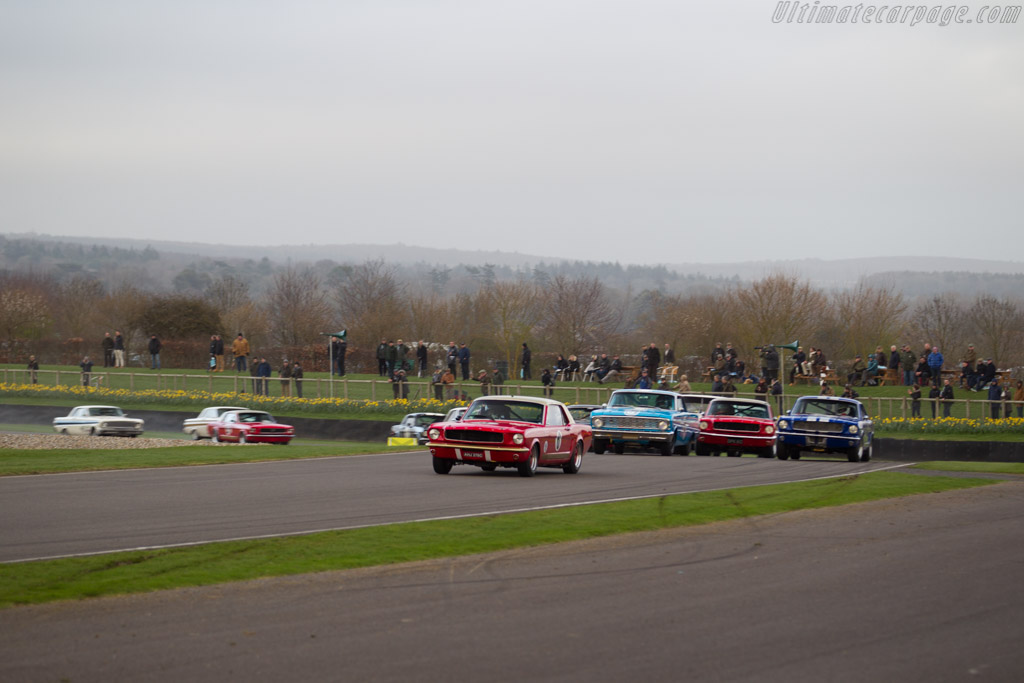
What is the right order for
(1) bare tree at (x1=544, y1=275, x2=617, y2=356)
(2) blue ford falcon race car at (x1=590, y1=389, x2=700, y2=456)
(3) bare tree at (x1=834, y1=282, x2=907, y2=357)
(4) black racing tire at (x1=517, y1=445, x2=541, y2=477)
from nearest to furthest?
1. (4) black racing tire at (x1=517, y1=445, x2=541, y2=477)
2. (2) blue ford falcon race car at (x1=590, y1=389, x2=700, y2=456)
3. (3) bare tree at (x1=834, y1=282, x2=907, y2=357)
4. (1) bare tree at (x1=544, y1=275, x2=617, y2=356)

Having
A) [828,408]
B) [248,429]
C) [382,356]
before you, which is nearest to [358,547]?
[828,408]

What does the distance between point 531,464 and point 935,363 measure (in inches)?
1068

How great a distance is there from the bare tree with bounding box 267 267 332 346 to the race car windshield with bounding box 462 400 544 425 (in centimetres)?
5293

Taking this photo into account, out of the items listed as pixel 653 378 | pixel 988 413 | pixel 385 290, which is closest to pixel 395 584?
pixel 988 413

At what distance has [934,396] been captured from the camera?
41.4m


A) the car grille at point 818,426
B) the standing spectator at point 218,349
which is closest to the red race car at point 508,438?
the car grille at point 818,426

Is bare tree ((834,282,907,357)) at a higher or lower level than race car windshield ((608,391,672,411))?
higher

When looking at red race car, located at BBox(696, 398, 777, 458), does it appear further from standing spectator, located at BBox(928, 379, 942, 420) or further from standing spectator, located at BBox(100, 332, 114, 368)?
standing spectator, located at BBox(100, 332, 114, 368)

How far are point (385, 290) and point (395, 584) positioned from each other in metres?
88.5

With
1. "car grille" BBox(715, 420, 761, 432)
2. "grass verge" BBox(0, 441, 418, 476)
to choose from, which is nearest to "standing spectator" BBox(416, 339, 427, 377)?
"grass verge" BBox(0, 441, 418, 476)

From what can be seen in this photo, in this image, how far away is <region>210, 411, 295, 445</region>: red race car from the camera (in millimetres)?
35344

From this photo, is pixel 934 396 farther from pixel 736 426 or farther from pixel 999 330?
pixel 999 330

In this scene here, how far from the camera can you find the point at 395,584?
9.67m

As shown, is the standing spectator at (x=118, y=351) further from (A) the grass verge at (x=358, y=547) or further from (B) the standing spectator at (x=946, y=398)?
(A) the grass verge at (x=358, y=547)
